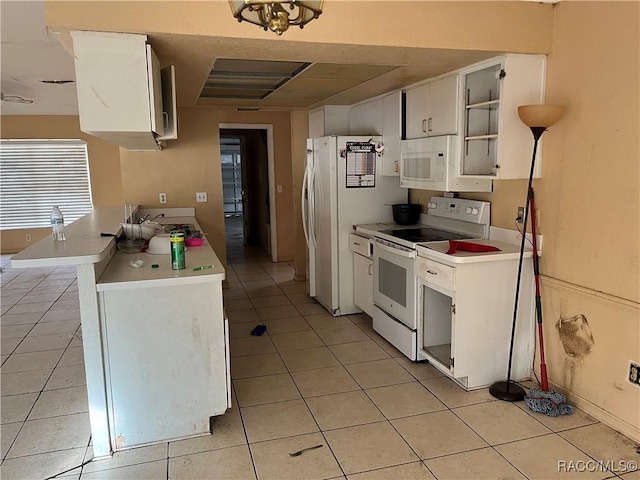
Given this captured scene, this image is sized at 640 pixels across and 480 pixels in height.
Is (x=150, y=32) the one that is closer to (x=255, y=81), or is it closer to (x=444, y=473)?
(x=255, y=81)

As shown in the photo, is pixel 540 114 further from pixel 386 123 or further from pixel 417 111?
pixel 386 123

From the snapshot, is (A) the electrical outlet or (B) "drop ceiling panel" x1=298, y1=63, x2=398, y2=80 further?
(B) "drop ceiling panel" x1=298, y1=63, x2=398, y2=80

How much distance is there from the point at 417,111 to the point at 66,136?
622 centimetres

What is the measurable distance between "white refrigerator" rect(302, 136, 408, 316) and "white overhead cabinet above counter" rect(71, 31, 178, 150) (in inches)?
80.8

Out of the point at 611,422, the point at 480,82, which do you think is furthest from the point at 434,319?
the point at 480,82

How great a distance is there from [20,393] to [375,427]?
226 centimetres

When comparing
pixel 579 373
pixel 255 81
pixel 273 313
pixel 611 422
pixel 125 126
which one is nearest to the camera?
pixel 125 126

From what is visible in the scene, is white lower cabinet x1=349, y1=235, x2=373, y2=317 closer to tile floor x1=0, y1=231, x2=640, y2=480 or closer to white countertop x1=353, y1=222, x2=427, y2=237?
white countertop x1=353, y1=222, x2=427, y2=237

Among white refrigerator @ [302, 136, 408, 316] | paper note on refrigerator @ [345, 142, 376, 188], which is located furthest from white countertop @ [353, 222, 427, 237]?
paper note on refrigerator @ [345, 142, 376, 188]

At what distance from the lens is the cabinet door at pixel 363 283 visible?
4.04 meters

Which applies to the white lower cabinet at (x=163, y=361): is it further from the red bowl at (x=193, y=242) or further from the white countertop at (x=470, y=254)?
the white countertop at (x=470, y=254)

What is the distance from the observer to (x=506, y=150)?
9.30ft

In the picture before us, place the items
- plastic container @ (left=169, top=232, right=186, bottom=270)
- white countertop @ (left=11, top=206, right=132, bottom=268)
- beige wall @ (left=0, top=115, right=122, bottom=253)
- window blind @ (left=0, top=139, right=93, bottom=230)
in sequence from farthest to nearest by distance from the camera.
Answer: window blind @ (left=0, top=139, right=93, bottom=230), beige wall @ (left=0, top=115, right=122, bottom=253), plastic container @ (left=169, top=232, right=186, bottom=270), white countertop @ (left=11, top=206, right=132, bottom=268)

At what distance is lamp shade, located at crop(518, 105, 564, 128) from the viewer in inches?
99.9
